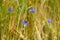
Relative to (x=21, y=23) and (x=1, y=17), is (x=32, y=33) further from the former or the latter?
(x=1, y=17)

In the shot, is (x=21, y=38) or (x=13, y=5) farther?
(x=13, y=5)

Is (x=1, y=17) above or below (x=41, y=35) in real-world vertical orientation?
above

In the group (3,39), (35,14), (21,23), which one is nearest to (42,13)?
(35,14)

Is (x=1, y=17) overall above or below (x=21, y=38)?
above

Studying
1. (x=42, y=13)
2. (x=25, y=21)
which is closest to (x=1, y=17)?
(x=25, y=21)

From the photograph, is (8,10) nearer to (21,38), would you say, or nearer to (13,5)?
(13,5)

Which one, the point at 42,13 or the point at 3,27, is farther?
the point at 42,13
